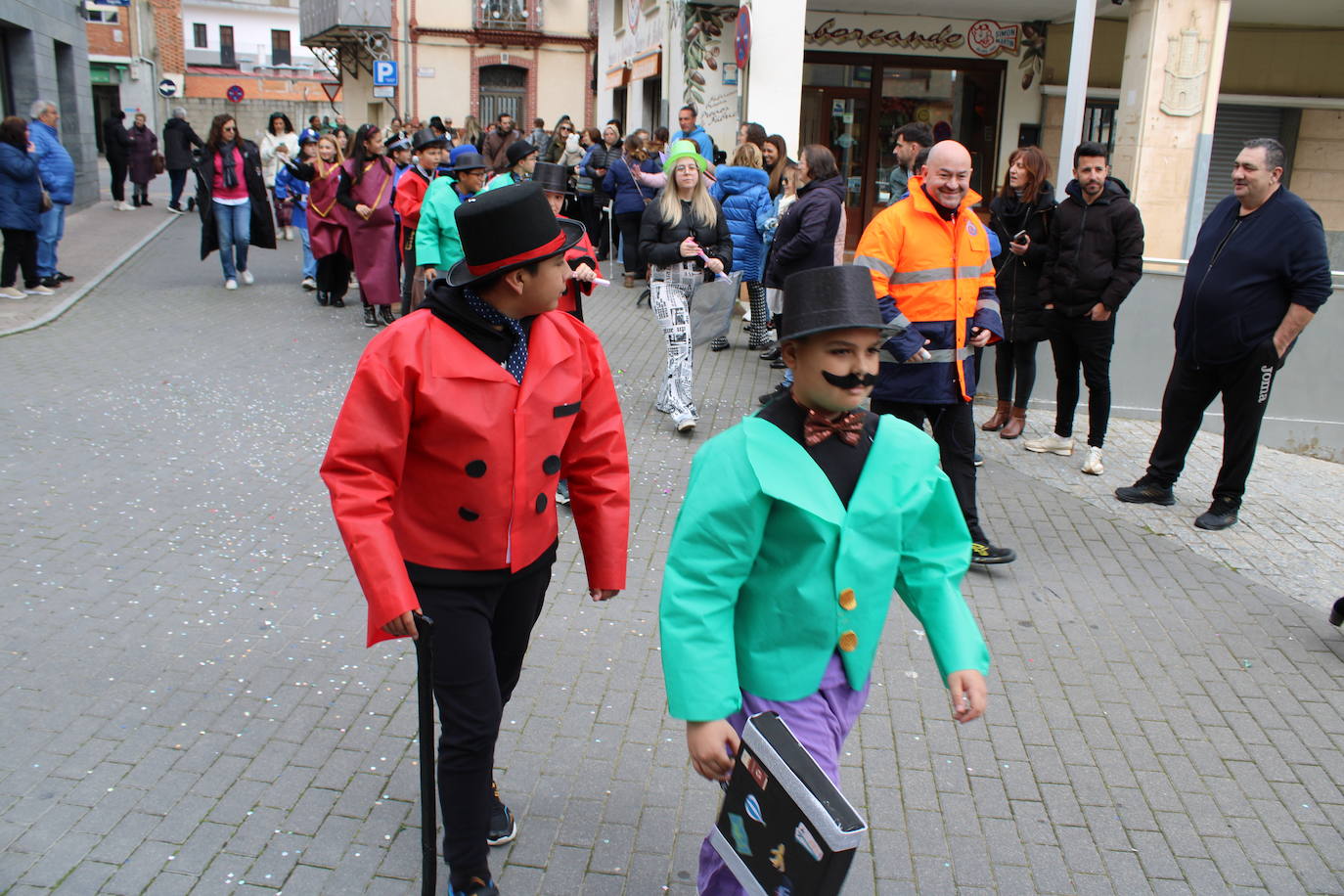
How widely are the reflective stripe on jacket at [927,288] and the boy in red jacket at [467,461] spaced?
2.66 metres

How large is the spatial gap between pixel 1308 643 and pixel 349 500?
175 inches

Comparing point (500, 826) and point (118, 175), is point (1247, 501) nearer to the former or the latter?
point (500, 826)

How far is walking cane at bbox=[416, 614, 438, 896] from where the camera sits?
2.78 meters

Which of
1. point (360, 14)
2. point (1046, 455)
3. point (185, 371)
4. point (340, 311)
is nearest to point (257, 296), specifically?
point (340, 311)

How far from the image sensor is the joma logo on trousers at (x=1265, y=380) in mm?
6453

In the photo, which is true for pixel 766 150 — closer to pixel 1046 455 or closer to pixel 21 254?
pixel 1046 455

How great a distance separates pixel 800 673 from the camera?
256cm

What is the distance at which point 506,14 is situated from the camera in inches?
1367

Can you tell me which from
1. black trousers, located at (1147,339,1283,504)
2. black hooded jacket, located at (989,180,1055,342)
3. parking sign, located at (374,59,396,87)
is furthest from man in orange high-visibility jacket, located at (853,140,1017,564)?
parking sign, located at (374,59,396,87)

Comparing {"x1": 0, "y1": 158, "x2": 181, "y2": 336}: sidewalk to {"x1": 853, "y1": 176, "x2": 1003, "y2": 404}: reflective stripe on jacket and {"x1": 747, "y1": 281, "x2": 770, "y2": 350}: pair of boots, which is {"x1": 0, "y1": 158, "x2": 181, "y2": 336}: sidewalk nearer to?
{"x1": 747, "y1": 281, "x2": 770, "y2": 350}: pair of boots

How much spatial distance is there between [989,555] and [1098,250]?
8.68ft

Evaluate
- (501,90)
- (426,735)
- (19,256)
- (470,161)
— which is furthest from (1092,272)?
(501,90)

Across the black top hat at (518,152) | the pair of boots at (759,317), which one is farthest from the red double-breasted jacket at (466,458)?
the pair of boots at (759,317)

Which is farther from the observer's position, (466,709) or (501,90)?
(501,90)
